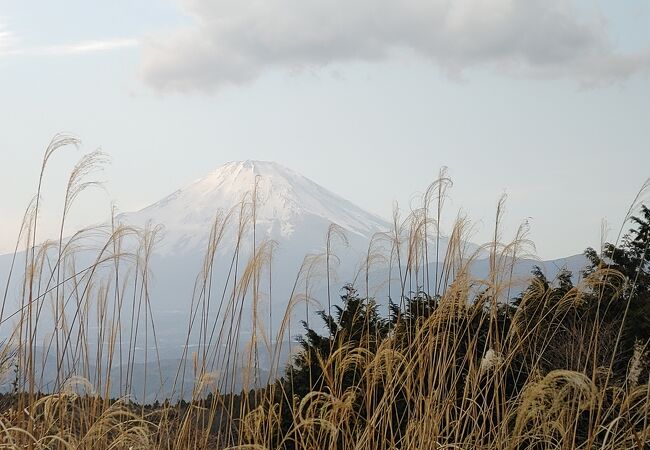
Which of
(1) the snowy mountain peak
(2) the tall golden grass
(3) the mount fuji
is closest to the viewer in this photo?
(2) the tall golden grass

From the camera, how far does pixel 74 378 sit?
295cm

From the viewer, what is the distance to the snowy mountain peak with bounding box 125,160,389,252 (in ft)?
432

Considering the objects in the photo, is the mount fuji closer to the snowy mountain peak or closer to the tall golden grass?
the snowy mountain peak

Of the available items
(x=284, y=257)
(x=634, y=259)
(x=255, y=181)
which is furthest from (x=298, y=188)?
(x=255, y=181)

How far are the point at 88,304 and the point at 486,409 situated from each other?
5.31ft

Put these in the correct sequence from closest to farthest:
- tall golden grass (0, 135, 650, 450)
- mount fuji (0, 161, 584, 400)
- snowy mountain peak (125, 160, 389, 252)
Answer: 1. tall golden grass (0, 135, 650, 450)
2. mount fuji (0, 161, 584, 400)
3. snowy mountain peak (125, 160, 389, 252)

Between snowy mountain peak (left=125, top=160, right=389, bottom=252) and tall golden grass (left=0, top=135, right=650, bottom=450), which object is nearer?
tall golden grass (left=0, top=135, right=650, bottom=450)

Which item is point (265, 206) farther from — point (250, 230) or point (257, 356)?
point (257, 356)

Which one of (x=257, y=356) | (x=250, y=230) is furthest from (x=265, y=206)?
(x=257, y=356)

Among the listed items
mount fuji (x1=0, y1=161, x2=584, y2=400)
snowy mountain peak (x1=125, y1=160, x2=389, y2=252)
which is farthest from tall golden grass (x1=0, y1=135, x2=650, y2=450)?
snowy mountain peak (x1=125, y1=160, x2=389, y2=252)

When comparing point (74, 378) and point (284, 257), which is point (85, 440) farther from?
point (284, 257)

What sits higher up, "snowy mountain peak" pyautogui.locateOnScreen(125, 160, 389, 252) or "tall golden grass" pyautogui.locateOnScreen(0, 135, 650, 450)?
"snowy mountain peak" pyautogui.locateOnScreen(125, 160, 389, 252)

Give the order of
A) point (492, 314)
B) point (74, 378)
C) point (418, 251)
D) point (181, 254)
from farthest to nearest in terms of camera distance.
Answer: point (181, 254)
point (418, 251)
point (492, 314)
point (74, 378)

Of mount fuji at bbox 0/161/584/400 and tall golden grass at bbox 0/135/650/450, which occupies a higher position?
mount fuji at bbox 0/161/584/400
